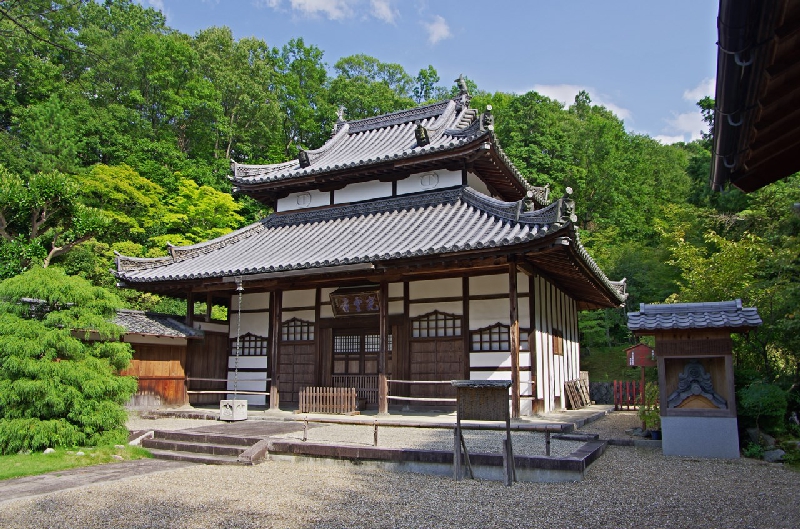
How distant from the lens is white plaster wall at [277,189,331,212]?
63.4 ft

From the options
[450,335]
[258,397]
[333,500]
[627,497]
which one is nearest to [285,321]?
[258,397]

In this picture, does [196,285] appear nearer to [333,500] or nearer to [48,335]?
[48,335]

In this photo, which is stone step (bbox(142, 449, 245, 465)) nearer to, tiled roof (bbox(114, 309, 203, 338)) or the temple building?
the temple building

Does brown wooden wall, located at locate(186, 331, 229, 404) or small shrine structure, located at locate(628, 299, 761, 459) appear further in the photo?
brown wooden wall, located at locate(186, 331, 229, 404)

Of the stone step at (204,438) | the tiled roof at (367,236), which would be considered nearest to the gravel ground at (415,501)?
the stone step at (204,438)

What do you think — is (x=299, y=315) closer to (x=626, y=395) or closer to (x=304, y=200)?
(x=304, y=200)

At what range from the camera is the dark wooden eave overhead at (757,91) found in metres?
3.10

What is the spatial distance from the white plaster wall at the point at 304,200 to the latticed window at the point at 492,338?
740 centimetres

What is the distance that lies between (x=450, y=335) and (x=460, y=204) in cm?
385

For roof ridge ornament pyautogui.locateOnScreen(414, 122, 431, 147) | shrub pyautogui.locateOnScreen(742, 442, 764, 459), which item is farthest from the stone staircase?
roof ridge ornament pyautogui.locateOnScreen(414, 122, 431, 147)

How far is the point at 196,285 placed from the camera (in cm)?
1672

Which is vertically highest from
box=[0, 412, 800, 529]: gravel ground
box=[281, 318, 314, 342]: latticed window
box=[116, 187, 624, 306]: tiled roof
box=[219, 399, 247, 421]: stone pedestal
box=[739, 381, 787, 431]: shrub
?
box=[116, 187, 624, 306]: tiled roof

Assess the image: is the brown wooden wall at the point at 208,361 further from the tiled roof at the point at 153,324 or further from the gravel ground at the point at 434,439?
the gravel ground at the point at 434,439

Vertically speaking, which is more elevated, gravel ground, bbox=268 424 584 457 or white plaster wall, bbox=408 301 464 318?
white plaster wall, bbox=408 301 464 318
